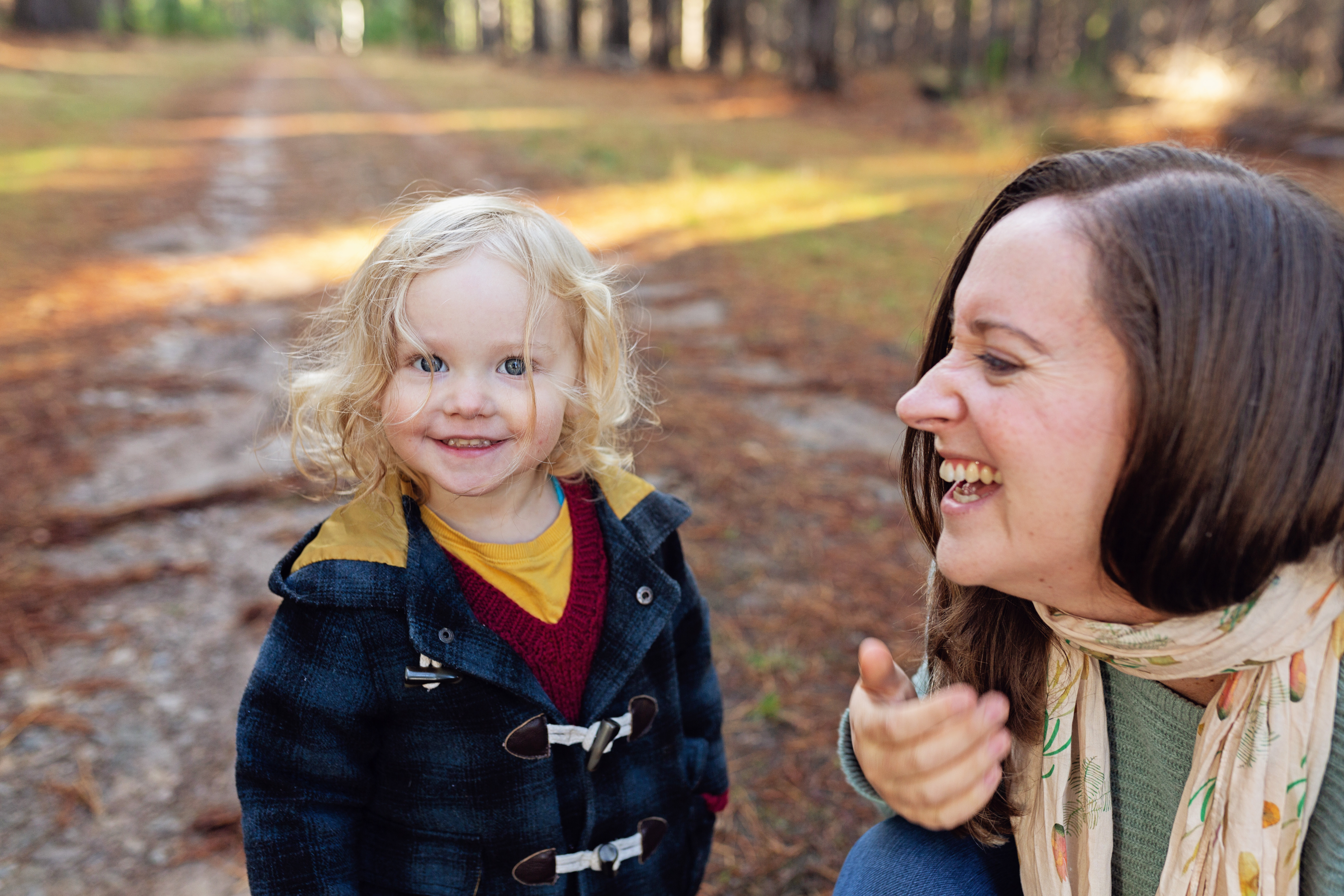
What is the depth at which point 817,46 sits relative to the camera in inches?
703

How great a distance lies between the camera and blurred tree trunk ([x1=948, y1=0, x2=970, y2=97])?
27.7 metres

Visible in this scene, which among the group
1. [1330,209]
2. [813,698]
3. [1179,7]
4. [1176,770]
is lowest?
[813,698]

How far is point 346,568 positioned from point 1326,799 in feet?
4.29

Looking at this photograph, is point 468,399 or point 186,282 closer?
point 468,399

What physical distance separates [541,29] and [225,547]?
31992 millimetres

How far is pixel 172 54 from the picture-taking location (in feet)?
104

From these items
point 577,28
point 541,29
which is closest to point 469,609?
point 577,28

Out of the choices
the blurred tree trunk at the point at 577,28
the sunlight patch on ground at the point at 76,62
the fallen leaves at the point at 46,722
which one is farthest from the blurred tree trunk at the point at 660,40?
the fallen leaves at the point at 46,722

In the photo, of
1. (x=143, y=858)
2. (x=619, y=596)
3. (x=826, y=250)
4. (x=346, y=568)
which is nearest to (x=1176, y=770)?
(x=619, y=596)

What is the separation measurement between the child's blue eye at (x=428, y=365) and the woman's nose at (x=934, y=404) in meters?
0.68

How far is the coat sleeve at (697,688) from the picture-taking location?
1757 mm

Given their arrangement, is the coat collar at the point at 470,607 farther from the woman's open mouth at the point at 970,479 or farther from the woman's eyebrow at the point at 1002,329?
the woman's eyebrow at the point at 1002,329

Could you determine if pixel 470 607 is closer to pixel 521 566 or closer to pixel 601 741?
pixel 521 566

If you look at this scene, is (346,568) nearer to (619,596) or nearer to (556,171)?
(619,596)
